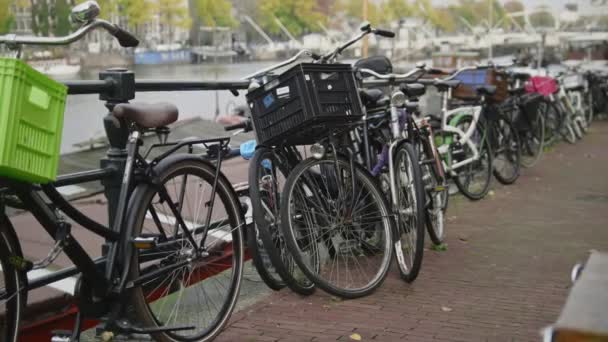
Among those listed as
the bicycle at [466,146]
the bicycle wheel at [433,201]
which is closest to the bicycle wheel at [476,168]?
the bicycle at [466,146]

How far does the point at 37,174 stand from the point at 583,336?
1.67 metres

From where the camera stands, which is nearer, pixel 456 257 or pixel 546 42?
pixel 456 257

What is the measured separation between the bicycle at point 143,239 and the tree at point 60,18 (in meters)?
3.84

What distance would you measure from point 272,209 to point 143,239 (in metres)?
1.11

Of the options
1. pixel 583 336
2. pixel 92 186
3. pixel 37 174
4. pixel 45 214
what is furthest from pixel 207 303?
pixel 92 186

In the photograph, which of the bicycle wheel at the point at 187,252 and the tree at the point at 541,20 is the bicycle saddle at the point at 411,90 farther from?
the tree at the point at 541,20

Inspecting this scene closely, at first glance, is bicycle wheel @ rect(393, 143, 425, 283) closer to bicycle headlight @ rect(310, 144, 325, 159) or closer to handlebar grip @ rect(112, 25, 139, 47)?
bicycle headlight @ rect(310, 144, 325, 159)

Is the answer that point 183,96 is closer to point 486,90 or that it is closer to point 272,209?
point 486,90

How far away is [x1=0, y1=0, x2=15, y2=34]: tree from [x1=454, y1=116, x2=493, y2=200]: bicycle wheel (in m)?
4.00

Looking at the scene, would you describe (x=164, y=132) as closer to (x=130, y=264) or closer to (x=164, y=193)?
(x=164, y=193)

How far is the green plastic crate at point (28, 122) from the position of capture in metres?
2.14

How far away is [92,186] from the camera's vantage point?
23.9 ft

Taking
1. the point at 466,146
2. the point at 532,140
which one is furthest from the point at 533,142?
the point at 466,146

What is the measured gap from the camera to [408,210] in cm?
427
